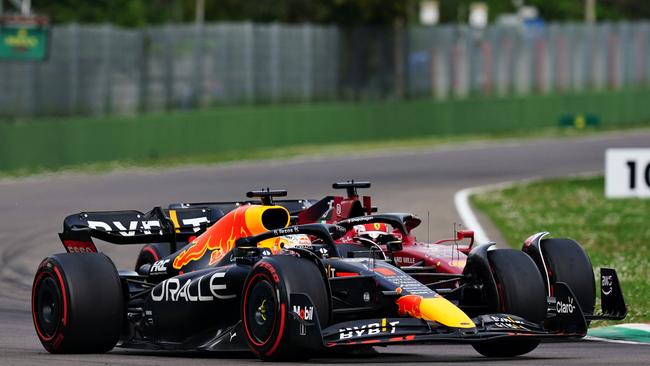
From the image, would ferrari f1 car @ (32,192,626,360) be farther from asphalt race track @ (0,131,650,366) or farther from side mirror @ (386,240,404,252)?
asphalt race track @ (0,131,650,366)

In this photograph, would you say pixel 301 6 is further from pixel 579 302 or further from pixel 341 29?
pixel 579 302

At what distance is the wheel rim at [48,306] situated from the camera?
447 inches

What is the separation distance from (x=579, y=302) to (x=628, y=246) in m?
8.64

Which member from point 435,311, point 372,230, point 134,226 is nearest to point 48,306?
point 134,226

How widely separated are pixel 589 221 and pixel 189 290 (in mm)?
13052

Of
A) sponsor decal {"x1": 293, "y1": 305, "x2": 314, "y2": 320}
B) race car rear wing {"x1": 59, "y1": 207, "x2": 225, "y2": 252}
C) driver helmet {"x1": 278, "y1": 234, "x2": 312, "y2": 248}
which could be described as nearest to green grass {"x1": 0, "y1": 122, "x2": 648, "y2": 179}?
race car rear wing {"x1": 59, "y1": 207, "x2": 225, "y2": 252}

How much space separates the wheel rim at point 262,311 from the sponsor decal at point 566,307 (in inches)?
73.0

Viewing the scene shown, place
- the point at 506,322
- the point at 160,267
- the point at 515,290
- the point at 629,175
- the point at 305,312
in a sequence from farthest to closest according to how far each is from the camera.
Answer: the point at 629,175 < the point at 160,267 < the point at 515,290 < the point at 506,322 < the point at 305,312

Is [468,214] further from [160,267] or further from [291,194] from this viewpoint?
[160,267]

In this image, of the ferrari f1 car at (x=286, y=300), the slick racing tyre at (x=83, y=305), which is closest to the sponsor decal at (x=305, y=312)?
the ferrari f1 car at (x=286, y=300)

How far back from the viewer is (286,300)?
1003cm

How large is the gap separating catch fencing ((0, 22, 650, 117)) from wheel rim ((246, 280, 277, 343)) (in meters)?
23.9

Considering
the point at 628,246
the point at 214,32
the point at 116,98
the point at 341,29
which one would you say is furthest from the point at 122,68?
the point at 628,246

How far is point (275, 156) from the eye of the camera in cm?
3950
